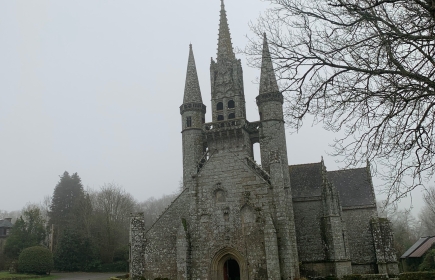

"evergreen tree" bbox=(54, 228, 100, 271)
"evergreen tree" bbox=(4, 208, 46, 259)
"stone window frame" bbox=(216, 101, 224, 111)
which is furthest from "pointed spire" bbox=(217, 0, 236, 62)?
"evergreen tree" bbox=(4, 208, 46, 259)

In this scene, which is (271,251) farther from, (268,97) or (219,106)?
(219,106)

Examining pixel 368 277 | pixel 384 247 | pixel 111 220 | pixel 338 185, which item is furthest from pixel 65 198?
pixel 368 277

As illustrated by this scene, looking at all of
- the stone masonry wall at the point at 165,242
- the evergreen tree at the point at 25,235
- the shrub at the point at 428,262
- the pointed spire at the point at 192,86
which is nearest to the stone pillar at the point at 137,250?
the stone masonry wall at the point at 165,242

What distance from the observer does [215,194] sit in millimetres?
23031

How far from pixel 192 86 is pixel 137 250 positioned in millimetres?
12036

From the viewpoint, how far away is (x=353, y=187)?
1163 inches

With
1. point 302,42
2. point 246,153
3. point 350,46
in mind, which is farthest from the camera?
point 246,153

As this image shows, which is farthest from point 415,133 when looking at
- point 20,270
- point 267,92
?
point 20,270

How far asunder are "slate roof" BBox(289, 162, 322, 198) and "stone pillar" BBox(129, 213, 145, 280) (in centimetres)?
1096

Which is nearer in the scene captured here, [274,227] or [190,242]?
[274,227]

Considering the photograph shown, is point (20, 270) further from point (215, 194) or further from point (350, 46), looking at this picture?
point (350, 46)

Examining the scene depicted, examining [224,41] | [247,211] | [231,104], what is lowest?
[247,211]

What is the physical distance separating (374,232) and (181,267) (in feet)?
46.4

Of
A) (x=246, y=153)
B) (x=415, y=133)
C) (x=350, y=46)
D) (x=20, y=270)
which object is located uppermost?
(x=246, y=153)
